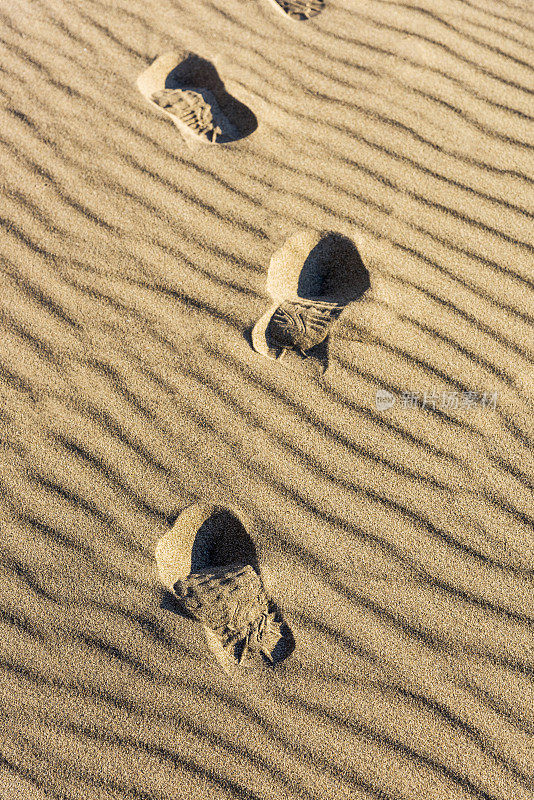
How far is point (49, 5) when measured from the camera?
2.55 meters

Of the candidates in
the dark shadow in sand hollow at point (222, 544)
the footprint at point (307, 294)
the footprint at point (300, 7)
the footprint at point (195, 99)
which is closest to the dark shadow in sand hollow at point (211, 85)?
the footprint at point (195, 99)

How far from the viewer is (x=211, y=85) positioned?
2389mm

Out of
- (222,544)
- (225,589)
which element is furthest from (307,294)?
(225,589)

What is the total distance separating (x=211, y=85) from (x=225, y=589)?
1.91 metres

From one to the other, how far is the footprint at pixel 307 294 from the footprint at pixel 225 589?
1.75ft

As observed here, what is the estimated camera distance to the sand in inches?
60.2

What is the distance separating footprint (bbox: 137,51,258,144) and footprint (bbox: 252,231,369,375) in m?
0.59

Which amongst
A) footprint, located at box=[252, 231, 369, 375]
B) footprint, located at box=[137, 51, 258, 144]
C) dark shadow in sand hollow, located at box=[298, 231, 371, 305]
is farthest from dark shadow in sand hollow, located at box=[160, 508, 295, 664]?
footprint, located at box=[137, 51, 258, 144]

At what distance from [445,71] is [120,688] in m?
2.42

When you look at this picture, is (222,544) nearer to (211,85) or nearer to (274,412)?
(274,412)

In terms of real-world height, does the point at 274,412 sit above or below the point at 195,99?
below

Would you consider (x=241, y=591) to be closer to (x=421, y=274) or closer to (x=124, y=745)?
(x=124, y=745)

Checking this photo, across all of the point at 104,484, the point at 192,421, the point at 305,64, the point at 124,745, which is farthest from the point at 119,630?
the point at 305,64

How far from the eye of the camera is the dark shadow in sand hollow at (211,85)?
2291mm
